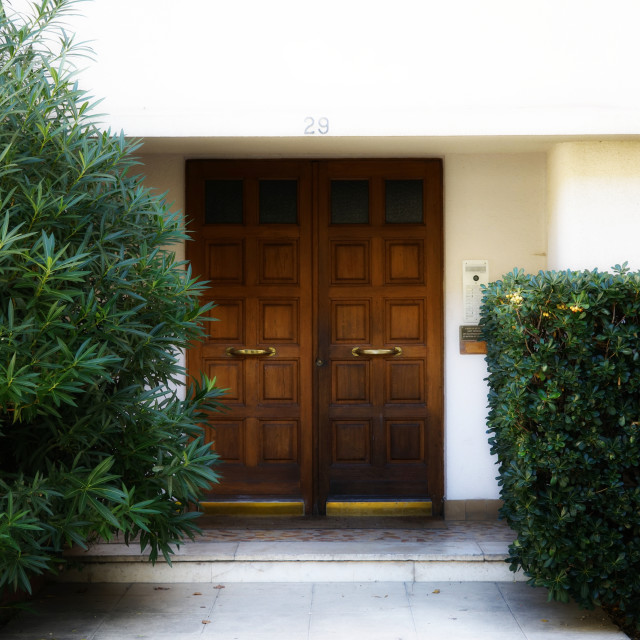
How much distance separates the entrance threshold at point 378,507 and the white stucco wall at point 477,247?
0.26 metres

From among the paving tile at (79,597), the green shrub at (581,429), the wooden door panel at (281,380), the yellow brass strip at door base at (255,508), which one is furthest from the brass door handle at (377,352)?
the paving tile at (79,597)

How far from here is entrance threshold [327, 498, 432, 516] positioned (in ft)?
23.4

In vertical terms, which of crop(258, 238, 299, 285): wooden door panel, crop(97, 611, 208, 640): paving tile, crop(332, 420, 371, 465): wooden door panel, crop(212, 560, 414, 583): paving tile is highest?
crop(258, 238, 299, 285): wooden door panel

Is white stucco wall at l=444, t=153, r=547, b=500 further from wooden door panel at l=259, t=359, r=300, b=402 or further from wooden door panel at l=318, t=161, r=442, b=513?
wooden door panel at l=259, t=359, r=300, b=402

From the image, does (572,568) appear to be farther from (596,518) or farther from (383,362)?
(383,362)

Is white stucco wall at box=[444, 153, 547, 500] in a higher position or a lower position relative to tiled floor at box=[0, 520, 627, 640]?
higher

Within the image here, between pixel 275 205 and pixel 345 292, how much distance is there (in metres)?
0.94

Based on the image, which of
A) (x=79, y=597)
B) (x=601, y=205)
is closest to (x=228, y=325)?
(x=79, y=597)

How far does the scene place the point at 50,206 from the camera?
4.59m

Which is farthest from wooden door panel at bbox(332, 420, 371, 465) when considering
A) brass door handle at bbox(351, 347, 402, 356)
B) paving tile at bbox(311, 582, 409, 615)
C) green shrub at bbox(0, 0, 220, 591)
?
green shrub at bbox(0, 0, 220, 591)

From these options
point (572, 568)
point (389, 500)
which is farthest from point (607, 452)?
point (389, 500)

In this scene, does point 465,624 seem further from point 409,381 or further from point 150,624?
point 409,381

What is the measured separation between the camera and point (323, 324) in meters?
7.24

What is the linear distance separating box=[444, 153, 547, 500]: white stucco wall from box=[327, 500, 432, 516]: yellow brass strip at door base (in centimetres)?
26
